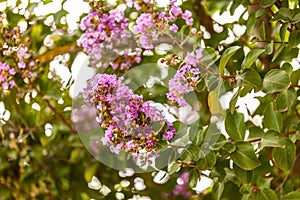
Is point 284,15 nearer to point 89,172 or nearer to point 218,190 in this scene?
point 218,190

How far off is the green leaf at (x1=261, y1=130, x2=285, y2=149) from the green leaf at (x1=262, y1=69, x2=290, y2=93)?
0.06 metres

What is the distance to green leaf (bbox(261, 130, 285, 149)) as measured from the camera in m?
0.68

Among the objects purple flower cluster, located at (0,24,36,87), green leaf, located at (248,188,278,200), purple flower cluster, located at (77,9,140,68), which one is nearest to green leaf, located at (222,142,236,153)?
green leaf, located at (248,188,278,200)

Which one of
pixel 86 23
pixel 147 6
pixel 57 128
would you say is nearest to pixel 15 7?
pixel 57 128

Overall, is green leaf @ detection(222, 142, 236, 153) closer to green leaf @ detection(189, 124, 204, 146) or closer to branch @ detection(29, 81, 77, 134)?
green leaf @ detection(189, 124, 204, 146)

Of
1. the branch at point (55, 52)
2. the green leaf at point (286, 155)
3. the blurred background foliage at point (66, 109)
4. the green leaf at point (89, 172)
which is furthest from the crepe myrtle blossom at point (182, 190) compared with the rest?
the green leaf at point (286, 155)

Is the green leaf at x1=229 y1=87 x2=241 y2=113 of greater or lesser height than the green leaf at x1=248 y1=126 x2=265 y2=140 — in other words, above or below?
above

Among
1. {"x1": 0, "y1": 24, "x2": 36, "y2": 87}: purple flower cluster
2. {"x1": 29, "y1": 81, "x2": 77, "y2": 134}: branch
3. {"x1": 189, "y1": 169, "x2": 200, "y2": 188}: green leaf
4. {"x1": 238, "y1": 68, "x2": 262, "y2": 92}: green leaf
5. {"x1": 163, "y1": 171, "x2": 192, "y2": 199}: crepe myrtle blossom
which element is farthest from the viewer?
{"x1": 163, "y1": 171, "x2": 192, "y2": 199}: crepe myrtle blossom

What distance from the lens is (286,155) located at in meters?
0.73

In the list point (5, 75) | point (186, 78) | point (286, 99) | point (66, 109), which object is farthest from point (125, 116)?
point (66, 109)

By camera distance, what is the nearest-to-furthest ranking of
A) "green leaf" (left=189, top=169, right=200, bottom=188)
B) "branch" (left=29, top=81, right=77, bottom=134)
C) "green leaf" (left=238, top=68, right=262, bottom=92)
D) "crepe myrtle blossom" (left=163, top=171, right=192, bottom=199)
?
"green leaf" (left=238, top=68, right=262, bottom=92) < "green leaf" (left=189, top=169, right=200, bottom=188) < "branch" (left=29, top=81, right=77, bottom=134) < "crepe myrtle blossom" (left=163, top=171, right=192, bottom=199)

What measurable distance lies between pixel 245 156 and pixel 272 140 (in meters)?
0.04

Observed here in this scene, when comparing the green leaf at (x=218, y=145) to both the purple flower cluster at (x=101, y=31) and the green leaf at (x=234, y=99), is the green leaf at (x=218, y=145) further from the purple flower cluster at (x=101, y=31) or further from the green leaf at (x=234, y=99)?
the purple flower cluster at (x=101, y=31)

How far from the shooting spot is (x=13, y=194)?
4.27ft
